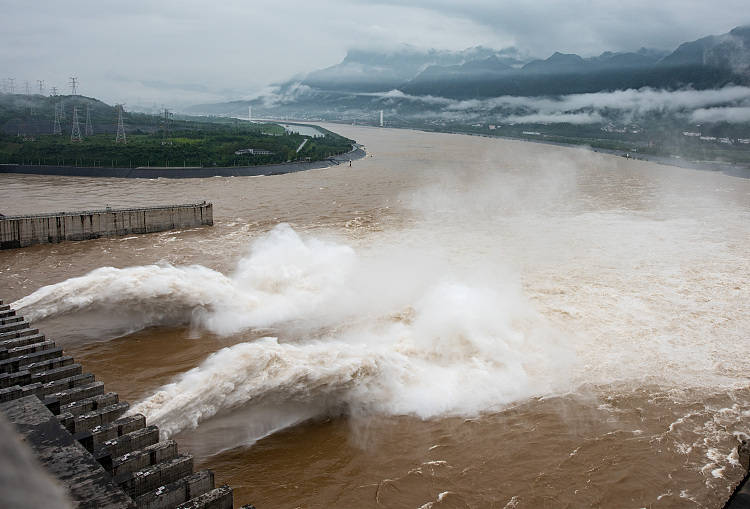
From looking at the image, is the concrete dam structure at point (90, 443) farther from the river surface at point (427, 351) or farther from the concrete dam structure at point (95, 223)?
the concrete dam structure at point (95, 223)

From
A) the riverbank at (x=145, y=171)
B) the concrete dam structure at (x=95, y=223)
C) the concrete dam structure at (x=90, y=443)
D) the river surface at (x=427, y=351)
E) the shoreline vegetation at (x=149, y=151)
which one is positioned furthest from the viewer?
the shoreline vegetation at (x=149, y=151)

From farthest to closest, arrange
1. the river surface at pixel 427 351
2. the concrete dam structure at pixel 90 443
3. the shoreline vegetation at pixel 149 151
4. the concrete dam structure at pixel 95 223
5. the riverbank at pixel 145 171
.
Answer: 1. the shoreline vegetation at pixel 149 151
2. the riverbank at pixel 145 171
3. the concrete dam structure at pixel 95 223
4. the river surface at pixel 427 351
5. the concrete dam structure at pixel 90 443

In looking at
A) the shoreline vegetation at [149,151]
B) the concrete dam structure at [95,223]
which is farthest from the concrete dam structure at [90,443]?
the shoreline vegetation at [149,151]

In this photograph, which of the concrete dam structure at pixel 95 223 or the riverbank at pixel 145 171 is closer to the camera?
the concrete dam structure at pixel 95 223

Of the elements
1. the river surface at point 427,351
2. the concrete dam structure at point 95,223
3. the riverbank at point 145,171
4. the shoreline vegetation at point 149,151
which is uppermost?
the shoreline vegetation at point 149,151

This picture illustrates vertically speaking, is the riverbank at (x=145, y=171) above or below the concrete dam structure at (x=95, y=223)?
above

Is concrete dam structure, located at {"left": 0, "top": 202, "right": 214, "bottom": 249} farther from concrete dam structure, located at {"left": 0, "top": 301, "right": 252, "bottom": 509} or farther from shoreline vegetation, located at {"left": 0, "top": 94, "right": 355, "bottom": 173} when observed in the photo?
shoreline vegetation, located at {"left": 0, "top": 94, "right": 355, "bottom": 173}

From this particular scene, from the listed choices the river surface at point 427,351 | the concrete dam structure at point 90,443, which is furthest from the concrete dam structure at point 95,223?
the concrete dam structure at point 90,443
